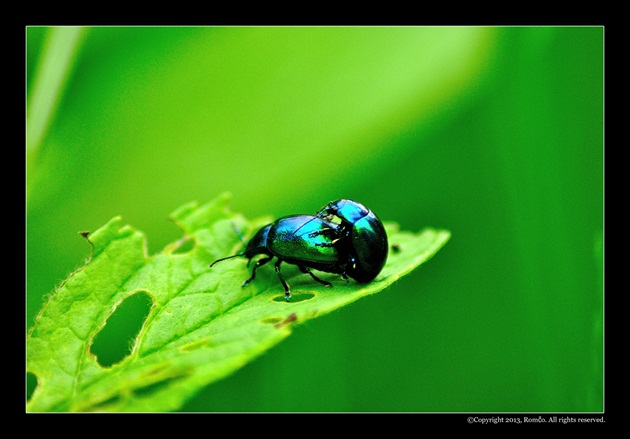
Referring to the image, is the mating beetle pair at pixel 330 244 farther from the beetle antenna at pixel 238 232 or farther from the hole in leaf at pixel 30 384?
Answer: the hole in leaf at pixel 30 384

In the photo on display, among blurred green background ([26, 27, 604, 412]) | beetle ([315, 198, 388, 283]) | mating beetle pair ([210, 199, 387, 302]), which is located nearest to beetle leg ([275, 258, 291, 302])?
mating beetle pair ([210, 199, 387, 302])

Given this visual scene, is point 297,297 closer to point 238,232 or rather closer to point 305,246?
point 305,246

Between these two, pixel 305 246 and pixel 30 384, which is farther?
pixel 305 246

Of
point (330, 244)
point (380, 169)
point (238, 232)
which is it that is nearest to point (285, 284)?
point (330, 244)

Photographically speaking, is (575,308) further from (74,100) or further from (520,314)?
(74,100)

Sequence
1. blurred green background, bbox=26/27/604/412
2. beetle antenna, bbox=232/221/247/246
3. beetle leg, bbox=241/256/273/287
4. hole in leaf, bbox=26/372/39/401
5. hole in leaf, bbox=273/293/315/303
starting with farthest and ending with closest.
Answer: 1. blurred green background, bbox=26/27/604/412
2. beetle antenna, bbox=232/221/247/246
3. beetle leg, bbox=241/256/273/287
4. hole in leaf, bbox=273/293/315/303
5. hole in leaf, bbox=26/372/39/401

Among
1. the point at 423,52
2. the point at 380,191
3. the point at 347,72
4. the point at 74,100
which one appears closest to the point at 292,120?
the point at 347,72

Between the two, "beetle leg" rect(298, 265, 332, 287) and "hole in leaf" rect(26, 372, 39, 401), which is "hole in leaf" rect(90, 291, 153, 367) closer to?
"hole in leaf" rect(26, 372, 39, 401)
